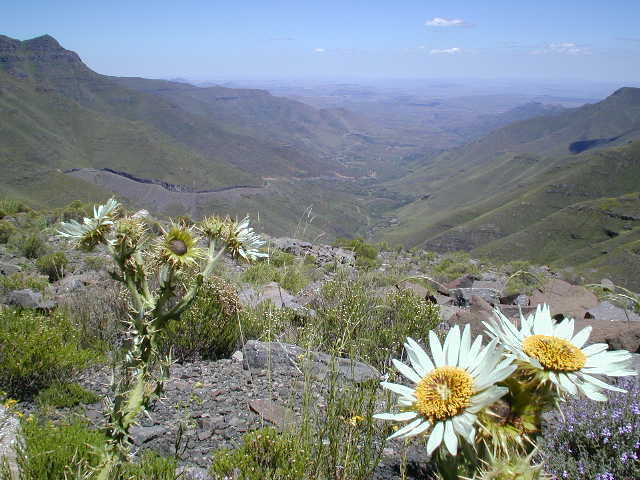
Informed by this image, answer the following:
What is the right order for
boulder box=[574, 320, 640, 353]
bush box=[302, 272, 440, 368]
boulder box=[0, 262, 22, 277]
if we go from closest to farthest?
bush box=[302, 272, 440, 368]
boulder box=[574, 320, 640, 353]
boulder box=[0, 262, 22, 277]

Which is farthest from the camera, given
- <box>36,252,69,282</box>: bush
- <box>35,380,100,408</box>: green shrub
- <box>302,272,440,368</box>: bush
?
<box>36,252,69,282</box>: bush

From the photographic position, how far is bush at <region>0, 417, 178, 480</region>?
253 centimetres

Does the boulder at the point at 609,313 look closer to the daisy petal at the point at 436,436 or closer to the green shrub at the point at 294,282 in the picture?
the green shrub at the point at 294,282

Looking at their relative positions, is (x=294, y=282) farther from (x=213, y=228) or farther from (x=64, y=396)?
(x=213, y=228)

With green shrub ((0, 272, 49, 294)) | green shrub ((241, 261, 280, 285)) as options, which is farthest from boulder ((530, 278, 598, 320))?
green shrub ((0, 272, 49, 294))

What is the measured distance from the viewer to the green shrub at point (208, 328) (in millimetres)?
5148

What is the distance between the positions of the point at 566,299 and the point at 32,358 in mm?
8859

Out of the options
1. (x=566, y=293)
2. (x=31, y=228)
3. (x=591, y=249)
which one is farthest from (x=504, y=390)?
(x=591, y=249)

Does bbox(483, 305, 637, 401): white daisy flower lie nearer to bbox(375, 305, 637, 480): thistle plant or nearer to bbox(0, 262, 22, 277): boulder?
bbox(375, 305, 637, 480): thistle plant

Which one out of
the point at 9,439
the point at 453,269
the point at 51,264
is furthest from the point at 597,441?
the point at 453,269

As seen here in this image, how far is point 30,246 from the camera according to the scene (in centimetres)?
1177

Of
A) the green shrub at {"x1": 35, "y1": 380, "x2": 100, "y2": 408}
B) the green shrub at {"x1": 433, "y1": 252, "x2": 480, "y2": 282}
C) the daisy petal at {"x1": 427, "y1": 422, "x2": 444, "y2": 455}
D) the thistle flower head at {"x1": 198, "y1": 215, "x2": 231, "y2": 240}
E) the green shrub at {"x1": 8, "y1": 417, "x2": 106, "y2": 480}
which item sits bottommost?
the green shrub at {"x1": 433, "y1": 252, "x2": 480, "y2": 282}

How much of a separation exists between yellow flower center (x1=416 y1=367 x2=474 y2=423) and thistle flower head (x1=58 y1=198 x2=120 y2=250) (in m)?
1.23

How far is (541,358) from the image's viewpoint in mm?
1172
